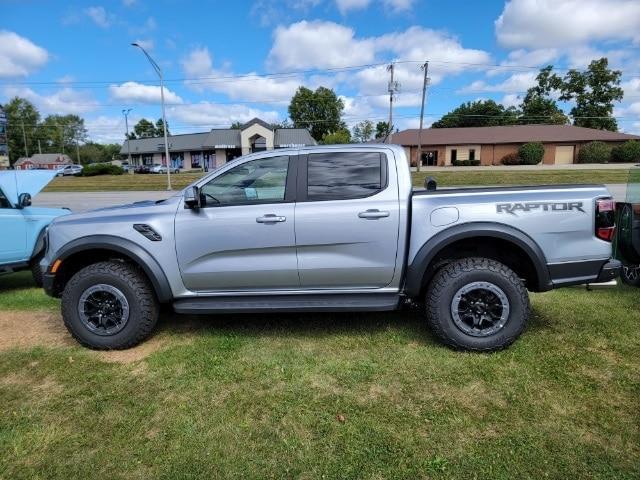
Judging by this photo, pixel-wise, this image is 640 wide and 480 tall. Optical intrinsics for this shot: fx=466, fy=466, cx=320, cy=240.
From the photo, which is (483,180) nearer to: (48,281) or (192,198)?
(192,198)

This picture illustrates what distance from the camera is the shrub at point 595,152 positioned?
48.0 metres

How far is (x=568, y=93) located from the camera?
236ft

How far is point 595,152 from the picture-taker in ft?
160

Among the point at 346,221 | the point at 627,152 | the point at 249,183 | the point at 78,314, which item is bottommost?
the point at 78,314

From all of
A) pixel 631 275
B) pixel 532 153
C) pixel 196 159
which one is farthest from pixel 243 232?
pixel 196 159

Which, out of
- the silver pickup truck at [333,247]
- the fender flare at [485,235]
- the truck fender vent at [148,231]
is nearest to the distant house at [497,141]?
the silver pickup truck at [333,247]

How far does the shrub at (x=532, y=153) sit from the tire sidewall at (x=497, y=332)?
5221cm

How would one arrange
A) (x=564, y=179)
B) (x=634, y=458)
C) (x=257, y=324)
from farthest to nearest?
(x=564, y=179), (x=257, y=324), (x=634, y=458)

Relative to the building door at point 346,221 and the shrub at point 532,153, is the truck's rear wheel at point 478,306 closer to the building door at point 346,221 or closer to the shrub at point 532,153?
the building door at point 346,221

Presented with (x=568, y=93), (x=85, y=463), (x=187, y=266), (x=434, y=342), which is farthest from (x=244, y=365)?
(x=568, y=93)

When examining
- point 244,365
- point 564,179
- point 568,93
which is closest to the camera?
point 244,365

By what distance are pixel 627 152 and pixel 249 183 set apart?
5174cm

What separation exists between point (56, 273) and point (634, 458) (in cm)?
471

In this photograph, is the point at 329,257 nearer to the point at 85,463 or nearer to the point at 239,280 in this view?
the point at 239,280
